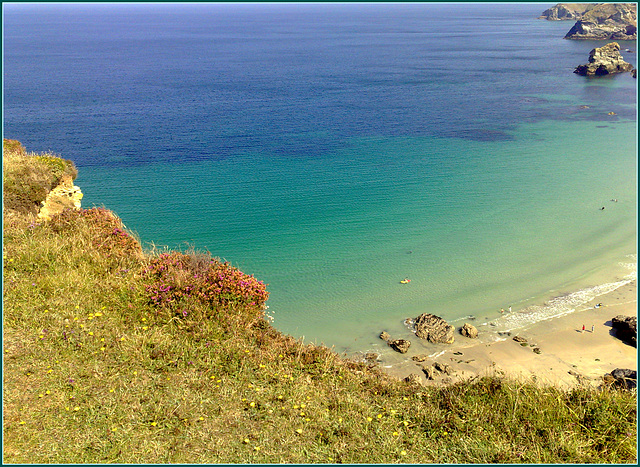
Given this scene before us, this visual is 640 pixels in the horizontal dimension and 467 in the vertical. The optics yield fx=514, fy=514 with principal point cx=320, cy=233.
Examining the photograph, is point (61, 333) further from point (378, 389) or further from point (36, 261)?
point (378, 389)

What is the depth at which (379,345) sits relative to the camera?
58.2 ft

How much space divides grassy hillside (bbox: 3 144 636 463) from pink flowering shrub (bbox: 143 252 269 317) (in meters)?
0.04

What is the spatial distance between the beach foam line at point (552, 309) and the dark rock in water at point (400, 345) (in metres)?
3.68

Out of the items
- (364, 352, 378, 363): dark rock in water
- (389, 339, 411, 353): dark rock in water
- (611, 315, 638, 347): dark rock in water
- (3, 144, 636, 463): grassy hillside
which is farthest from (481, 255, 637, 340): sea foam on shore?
(3, 144, 636, 463): grassy hillside

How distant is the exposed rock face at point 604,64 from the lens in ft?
262

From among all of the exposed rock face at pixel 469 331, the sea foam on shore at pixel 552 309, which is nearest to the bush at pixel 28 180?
the exposed rock face at pixel 469 331

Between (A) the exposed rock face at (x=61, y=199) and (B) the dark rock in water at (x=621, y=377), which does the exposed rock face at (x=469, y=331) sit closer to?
(B) the dark rock in water at (x=621, y=377)

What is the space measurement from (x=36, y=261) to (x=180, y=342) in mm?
4569

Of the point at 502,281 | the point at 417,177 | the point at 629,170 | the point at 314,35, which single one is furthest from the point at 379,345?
the point at 314,35

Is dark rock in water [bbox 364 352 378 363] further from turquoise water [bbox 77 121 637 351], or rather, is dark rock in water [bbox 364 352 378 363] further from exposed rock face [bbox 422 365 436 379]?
exposed rock face [bbox 422 365 436 379]

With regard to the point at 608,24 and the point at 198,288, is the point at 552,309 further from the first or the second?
the point at 608,24

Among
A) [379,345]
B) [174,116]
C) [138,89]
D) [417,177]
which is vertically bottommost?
[379,345]

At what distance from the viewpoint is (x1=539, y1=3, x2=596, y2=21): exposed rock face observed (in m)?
178

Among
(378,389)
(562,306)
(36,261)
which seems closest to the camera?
(378,389)
